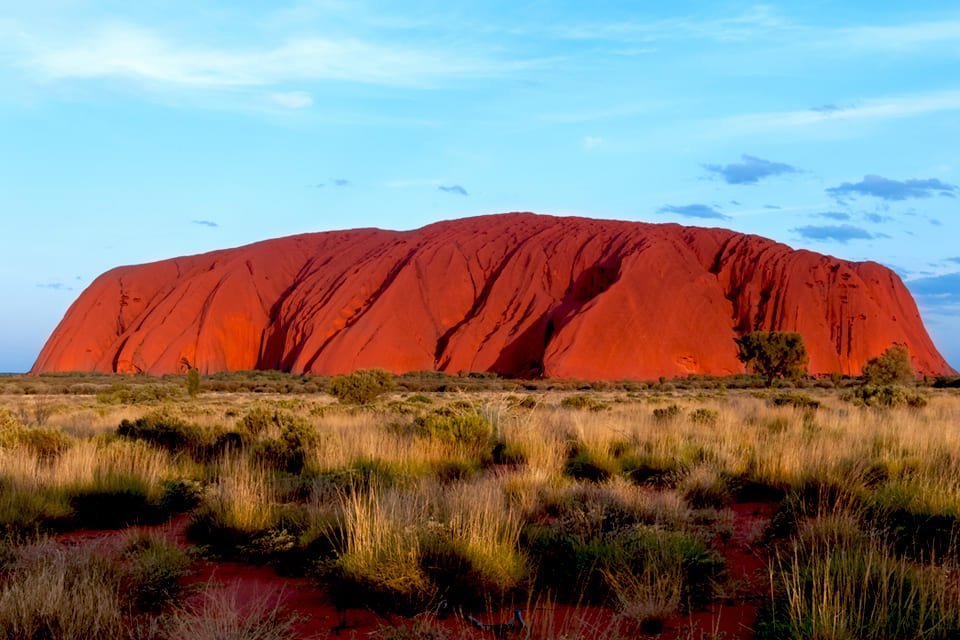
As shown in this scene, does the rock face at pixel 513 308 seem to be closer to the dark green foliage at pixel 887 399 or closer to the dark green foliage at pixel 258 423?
the dark green foliage at pixel 887 399

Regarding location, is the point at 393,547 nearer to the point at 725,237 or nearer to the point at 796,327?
the point at 796,327

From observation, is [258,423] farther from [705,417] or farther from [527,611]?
[527,611]

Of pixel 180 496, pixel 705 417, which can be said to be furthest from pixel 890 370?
pixel 180 496

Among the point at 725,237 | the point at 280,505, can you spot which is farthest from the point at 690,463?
the point at 725,237

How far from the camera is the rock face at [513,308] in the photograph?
57219 millimetres

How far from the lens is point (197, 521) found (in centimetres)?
659

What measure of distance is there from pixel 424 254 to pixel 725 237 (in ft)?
→ 89.8

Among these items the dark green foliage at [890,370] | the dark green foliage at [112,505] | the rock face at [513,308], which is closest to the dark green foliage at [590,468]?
the dark green foliage at [112,505]

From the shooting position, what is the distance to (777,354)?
145 ft

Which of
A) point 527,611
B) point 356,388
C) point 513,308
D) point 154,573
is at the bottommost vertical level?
point 356,388

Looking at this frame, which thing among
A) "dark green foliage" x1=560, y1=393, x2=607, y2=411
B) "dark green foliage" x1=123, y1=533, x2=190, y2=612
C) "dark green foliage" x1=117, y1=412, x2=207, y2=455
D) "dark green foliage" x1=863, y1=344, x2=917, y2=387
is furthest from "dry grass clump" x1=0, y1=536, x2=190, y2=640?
"dark green foliage" x1=863, y1=344, x2=917, y2=387

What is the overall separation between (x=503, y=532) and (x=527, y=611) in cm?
132

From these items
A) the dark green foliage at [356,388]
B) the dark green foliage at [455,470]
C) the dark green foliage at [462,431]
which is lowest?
the dark green foliage at [356,388]

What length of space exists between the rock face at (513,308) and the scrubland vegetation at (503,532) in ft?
144
